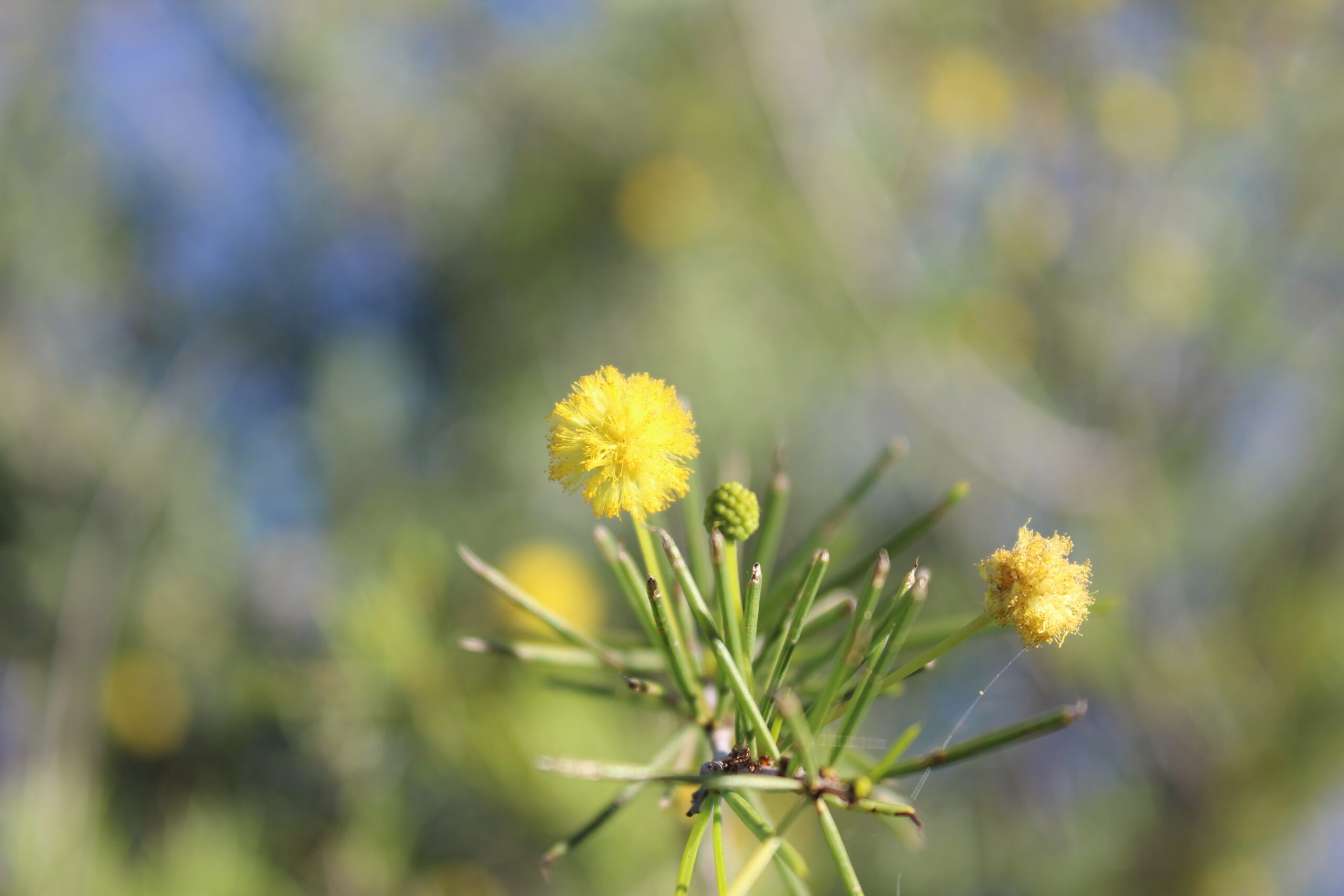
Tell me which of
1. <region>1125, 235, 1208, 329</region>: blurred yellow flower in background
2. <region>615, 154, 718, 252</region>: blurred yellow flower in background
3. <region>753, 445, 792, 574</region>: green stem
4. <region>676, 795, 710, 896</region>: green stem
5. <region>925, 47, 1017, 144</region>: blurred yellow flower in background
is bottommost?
<region>676, 795, 710, 896</region>: green stem

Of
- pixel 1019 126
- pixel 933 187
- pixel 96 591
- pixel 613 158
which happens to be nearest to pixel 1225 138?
pixel 1019 126

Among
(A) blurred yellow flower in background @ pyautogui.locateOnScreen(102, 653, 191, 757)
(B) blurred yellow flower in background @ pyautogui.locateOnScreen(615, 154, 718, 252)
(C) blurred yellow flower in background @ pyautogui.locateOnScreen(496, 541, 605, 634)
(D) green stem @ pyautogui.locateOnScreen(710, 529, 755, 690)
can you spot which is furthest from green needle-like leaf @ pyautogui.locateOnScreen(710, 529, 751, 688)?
(B) blurred yellow flower in background @ pyautogui.locateOnScreen(615, 154, 718, 252)

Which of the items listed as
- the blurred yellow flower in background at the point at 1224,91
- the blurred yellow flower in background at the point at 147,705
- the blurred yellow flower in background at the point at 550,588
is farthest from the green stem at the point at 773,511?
the blurred yellow flower in background at the point at 1224,91

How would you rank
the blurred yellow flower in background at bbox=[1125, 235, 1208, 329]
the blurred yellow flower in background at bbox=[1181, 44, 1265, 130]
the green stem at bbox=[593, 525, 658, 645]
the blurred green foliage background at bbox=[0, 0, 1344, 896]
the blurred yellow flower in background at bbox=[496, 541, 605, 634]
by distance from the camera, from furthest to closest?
the blurred yellow flower in background at bbox=[1181, 44, 1265, 130] → the blurred yellow flower in background at bbox=[1125, 235, 1208, 329] → the blurred green foliage background at bbox=[0, 0, 1344, 896] → the blurred yellow flower in background at bbox=[496, 541, 605, 634] → the green stem at bbox=[593, 525, 658, 645]

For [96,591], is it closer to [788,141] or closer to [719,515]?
[719,515]

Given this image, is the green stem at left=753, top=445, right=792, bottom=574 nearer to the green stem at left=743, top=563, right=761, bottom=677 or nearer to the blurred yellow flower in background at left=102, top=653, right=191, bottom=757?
the green stem at left=743, top=563, right=761, bottom=677

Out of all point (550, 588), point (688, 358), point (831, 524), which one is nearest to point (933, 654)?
point (831, 524)

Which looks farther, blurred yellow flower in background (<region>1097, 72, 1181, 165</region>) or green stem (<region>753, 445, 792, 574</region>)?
blurred yellow flower in background (<region>1097, 72, 1181, 165</region>)
